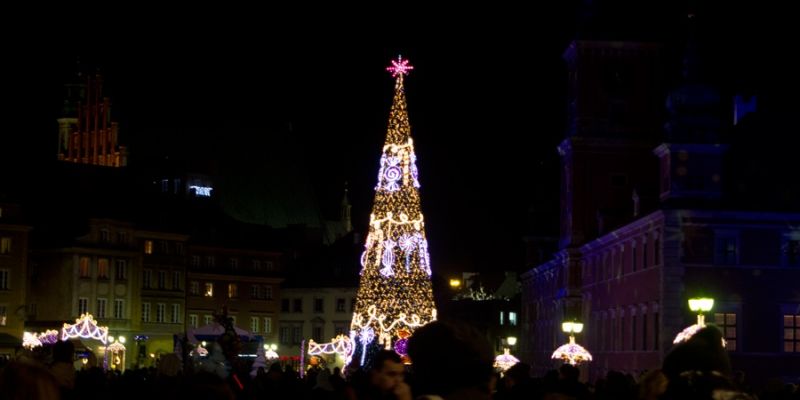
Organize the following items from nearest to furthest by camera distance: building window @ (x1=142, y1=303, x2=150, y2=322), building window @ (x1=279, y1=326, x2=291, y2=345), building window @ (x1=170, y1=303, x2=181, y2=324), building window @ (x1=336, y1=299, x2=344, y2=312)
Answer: building window @ (x1=142, y1=303, x2=150, y2=322)
building window @ (x1=170, y1=303, x2=181, y2=324)
building window @ (x1=336, y1=299, x2=344, y2=312)
building window @ (x1=279, y1=326, x2=291, y2=345)

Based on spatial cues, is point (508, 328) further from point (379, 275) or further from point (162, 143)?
point (379, 275)

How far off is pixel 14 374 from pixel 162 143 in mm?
121480

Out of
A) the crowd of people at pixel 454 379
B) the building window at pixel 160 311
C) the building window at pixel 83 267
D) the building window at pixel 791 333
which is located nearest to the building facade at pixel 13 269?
the building window at pixel 83 267

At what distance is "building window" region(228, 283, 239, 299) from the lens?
4459 inches

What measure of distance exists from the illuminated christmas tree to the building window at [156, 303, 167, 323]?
48.4m

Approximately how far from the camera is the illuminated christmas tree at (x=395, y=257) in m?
54.9

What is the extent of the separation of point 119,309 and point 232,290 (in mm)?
14243

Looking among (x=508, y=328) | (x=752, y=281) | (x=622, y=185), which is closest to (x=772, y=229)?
(x=752, y=281)

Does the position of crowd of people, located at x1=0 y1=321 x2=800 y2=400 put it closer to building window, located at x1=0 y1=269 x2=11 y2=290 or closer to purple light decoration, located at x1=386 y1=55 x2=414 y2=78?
purple light decoration, located at x1=386 y1=55 x2=414 y2=78

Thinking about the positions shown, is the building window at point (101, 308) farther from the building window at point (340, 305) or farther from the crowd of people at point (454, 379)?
the crowd of people at point (454, 379)

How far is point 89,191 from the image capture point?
342 ft

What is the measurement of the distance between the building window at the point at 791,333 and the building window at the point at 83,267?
Result: 5192 cm

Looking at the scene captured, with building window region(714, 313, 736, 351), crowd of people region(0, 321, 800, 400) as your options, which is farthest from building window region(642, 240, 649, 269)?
crowd of people region(0, 321, 800, 400)

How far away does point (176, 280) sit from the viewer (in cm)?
10725
